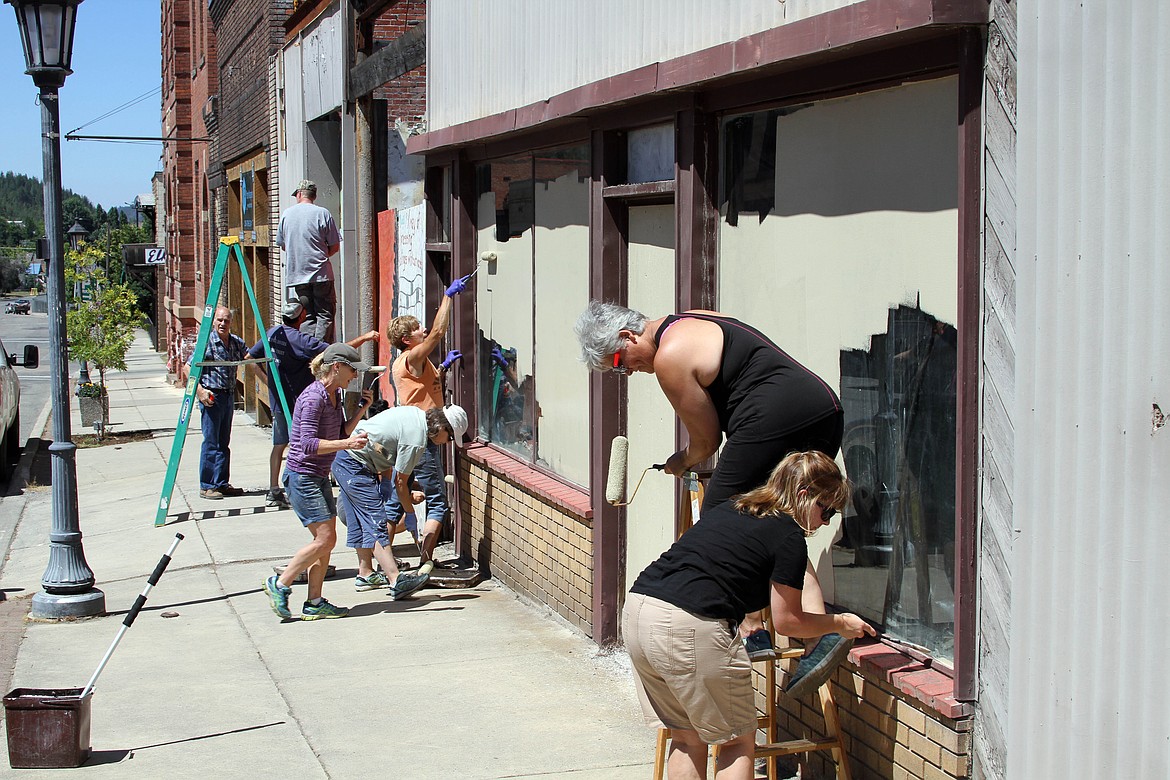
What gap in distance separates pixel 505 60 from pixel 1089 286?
5.23m

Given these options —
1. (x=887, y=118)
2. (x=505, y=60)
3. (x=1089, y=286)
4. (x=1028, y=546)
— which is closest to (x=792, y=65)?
(x=887, y=118)

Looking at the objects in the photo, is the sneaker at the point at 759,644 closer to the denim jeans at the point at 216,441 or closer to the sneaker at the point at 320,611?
the sneaker at the point at 320,611

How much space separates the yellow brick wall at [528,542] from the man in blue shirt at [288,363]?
2.78m

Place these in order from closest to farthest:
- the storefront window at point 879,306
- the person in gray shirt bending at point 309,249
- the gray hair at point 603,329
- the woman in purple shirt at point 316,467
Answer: the storefront window at point 879,306, the gray hair at point 603,329, the woman in purple shirt at point 316,467, the person in gray shirt bending at point 309,249

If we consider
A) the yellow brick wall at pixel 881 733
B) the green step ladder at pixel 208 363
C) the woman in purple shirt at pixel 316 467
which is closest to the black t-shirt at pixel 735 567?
the yellow brick wall at pixel 881 733

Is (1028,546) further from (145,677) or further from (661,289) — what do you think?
(145,677)

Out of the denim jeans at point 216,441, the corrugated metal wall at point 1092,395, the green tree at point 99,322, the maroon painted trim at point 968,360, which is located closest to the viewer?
the corrugated metal wall at point 1092,395

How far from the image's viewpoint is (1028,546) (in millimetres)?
3752

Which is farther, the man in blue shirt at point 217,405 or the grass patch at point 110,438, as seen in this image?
the grass patch at point 110,438

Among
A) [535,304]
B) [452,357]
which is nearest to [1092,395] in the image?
[535,304]

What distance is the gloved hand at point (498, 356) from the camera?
872 cm

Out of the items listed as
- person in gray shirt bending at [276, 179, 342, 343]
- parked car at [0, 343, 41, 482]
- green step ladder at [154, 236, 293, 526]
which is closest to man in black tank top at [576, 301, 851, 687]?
green step ladder at [154, 236, 293, 526]

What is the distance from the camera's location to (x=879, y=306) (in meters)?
4.57

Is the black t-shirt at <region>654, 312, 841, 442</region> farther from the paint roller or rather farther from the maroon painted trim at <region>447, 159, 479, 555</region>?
the maroon painted trim at <region>447, 159, 479, 555</region>
